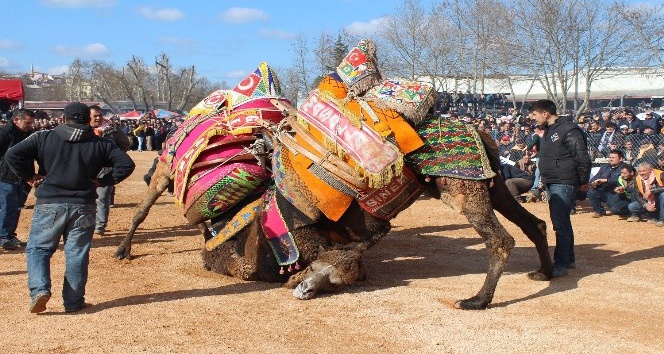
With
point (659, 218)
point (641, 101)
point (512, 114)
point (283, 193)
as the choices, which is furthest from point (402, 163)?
point (641, 101)

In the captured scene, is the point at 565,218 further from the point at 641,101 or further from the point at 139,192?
the point at 641,101

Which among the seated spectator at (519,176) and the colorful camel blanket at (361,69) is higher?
the colorful camel blanket at (361,69)

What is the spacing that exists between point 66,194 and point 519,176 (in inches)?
401

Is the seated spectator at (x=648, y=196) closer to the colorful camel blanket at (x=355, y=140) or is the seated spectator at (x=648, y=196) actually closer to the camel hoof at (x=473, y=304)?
the camel hoof at (x=473, y=304)

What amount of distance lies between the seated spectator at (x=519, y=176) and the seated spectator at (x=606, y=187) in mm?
1423

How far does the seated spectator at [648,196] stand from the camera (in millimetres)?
11281

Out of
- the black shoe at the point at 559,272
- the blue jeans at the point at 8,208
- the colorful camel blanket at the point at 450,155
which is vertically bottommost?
the black shoe at the point at 559,272

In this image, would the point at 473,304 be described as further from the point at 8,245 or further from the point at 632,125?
the point at 632,125

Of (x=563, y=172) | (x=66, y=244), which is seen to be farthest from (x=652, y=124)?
(x=66, y=244)

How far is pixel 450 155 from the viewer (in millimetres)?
5973

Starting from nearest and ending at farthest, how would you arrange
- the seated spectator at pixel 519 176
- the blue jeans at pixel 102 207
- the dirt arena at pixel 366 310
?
the dirt arena at pixel 366 310
the blue jeans at pixel 102 207
the seated spectator at pixel 519 176

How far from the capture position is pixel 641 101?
3925 centimetres

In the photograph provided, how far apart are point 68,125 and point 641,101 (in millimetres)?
38671

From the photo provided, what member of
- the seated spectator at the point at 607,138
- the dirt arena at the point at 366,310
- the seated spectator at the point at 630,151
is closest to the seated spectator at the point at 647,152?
the seated spectator at the point at 630,151
